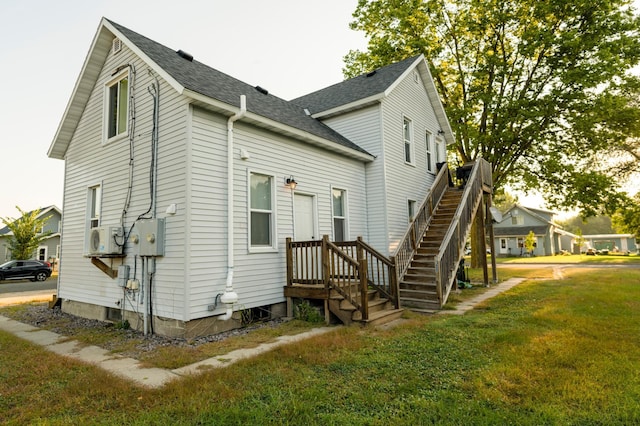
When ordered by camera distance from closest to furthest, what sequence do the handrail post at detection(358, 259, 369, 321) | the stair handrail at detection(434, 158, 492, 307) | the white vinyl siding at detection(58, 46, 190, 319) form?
the white vinyl siding at detection(58, 46, 190, 319), the handrail post at detection(358, 259, 369, 321), the stair handrail at detection(434, 158, 492, 307)

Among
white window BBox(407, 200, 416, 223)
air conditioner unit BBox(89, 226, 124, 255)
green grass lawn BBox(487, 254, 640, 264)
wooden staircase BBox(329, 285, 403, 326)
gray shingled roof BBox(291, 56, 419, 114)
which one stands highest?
gray shingled roof BBox(291, 56, 419, 114)

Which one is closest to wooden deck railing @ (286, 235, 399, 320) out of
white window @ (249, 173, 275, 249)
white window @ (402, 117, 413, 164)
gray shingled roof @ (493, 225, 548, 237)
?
white window @ (249, 173, 275, 249)

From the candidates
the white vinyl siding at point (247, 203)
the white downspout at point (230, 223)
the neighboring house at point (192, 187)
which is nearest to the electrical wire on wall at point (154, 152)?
the neighboring house at point (192, 187)

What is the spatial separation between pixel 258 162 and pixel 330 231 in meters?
2.93

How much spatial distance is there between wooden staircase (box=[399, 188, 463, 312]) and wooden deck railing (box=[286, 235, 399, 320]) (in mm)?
650

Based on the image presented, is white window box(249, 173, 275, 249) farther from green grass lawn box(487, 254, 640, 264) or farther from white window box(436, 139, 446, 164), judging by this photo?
green grass lawn box(487, 254, 640, 264)

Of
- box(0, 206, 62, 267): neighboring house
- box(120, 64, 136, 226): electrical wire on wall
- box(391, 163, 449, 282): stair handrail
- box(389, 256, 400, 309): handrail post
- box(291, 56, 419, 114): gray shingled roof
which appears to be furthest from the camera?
box(0, 206, 62, 267): neighboring house

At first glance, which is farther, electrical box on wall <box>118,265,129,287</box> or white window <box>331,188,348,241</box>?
white window <box>331,188,348,241</box>

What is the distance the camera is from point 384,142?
10.5 m

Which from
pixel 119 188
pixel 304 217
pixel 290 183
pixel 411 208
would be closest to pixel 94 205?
pixel 119 188

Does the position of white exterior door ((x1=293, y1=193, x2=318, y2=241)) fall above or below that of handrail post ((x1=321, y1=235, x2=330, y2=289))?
above

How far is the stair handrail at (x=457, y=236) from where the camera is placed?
8.03 meters

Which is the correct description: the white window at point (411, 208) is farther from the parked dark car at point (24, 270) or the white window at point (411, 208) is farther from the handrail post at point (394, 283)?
the parked dark car at point (24, 270)

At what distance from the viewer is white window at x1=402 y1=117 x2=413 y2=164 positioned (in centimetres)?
1197
